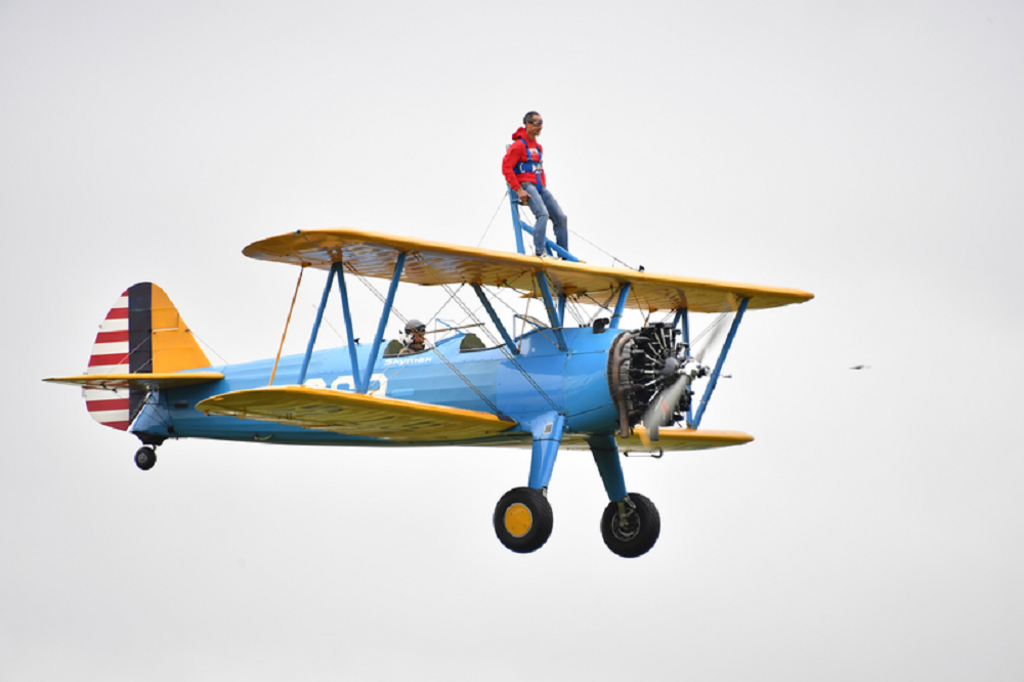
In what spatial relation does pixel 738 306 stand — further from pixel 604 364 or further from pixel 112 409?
pixel 112 409

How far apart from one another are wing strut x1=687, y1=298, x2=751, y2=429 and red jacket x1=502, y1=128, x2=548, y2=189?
2789 mm

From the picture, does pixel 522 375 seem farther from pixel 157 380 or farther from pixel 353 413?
pixel 157 380

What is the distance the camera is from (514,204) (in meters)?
14.4

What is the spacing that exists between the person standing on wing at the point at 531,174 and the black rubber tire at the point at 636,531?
3.10 metres

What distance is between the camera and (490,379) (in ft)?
45.3

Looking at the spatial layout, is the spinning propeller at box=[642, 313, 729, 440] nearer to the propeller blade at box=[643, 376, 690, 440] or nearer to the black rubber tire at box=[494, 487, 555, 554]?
the propeller blade at box=[643, 376, 690, 440]

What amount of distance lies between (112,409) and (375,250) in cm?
637

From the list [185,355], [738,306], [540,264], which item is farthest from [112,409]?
[738,306]

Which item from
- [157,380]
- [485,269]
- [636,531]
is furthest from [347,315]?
[157,380]

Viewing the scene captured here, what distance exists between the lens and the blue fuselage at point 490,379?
43.4 feet

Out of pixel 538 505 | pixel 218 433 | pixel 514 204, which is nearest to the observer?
pixel 538 505

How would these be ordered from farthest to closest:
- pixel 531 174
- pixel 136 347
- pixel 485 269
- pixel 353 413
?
pixel 136 347 → pixel 531 174 → pixel 485 269 → pixel 353 413

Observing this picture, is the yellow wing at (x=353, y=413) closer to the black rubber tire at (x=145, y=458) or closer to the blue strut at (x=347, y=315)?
the blue strut at (x=347, y=315)

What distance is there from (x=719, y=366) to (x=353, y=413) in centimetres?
455
